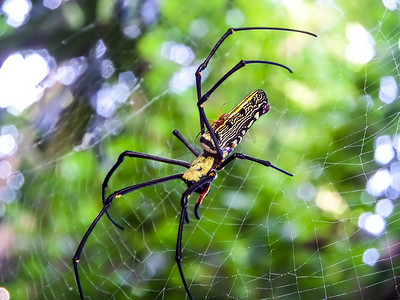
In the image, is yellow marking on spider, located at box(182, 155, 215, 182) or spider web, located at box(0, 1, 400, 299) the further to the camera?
spider web, located at box(0, 1, 400, 299)

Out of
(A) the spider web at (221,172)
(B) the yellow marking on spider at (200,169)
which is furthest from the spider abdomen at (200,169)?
(A) the spider web at (221,172)

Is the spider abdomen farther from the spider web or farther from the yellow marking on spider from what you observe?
the spider web

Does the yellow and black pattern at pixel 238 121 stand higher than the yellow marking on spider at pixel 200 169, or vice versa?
the yellow and black pattern at pixel 238 121

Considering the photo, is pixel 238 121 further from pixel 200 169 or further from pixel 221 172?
pixel 221 172

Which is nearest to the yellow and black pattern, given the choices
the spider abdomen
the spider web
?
the spider abdomen

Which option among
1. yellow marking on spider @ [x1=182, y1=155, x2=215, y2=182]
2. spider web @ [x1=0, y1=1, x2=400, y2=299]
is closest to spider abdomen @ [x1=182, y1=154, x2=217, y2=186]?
yellow marking on spider @ [x1=182, y1=155, x2=215, y2=182]

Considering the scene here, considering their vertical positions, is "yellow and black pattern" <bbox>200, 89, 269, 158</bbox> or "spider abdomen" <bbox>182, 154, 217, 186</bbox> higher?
"yellow and black pattern" <bbox>200, 89, 269, 158</bbox>

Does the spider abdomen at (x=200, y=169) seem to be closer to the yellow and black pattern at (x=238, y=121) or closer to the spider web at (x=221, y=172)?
the yellow and black pattern at (x=238, y=121)
